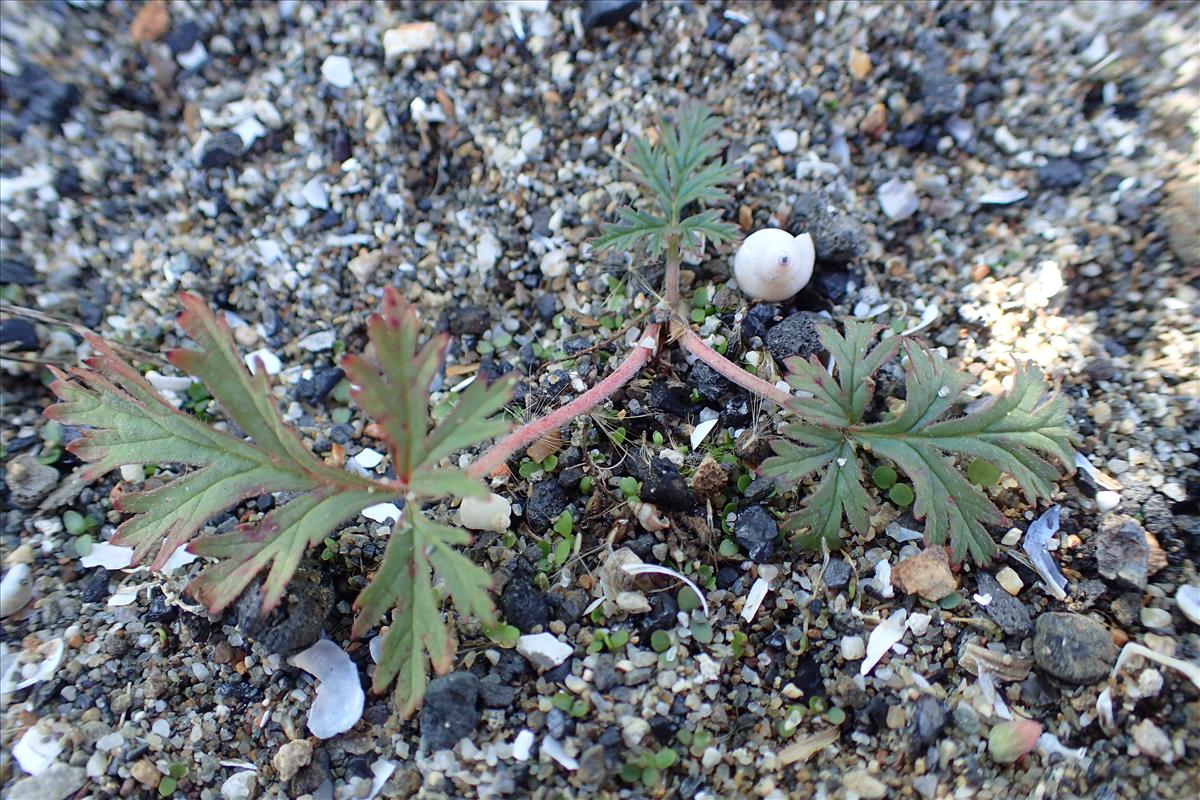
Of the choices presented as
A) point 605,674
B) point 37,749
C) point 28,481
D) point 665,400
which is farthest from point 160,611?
point 665,400

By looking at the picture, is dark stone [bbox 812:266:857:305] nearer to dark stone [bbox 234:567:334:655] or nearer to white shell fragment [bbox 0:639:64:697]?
dark stone [bbox 234:567:334:655]

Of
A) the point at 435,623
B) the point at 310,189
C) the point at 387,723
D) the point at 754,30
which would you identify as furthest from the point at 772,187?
the point at 387,723

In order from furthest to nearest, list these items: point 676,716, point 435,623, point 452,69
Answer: point 452,69
point 676,716
point 435,623

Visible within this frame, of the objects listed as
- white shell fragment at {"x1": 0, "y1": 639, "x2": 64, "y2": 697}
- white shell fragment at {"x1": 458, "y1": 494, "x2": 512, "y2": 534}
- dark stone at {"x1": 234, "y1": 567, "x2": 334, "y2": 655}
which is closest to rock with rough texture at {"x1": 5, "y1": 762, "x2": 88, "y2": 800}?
white shell fragment at {"x1": 0, "y1": 639, "x2": 64, "y2": 697}

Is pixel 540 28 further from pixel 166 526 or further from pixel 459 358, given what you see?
pixel 166 526

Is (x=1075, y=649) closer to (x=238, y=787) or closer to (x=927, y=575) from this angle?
(x=927, y=575)

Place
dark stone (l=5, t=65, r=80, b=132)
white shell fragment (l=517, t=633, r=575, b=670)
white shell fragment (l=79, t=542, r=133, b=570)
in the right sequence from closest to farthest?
white shell fragment (l=517, t=633, r=575, b=670) < white shell fragment (l=79, t=542, r=133, b=570) < dark stone (l=5, t=65, r=80, b=132)

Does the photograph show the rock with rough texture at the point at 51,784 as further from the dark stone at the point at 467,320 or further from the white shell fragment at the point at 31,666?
the dark stone at the point at 467,320
